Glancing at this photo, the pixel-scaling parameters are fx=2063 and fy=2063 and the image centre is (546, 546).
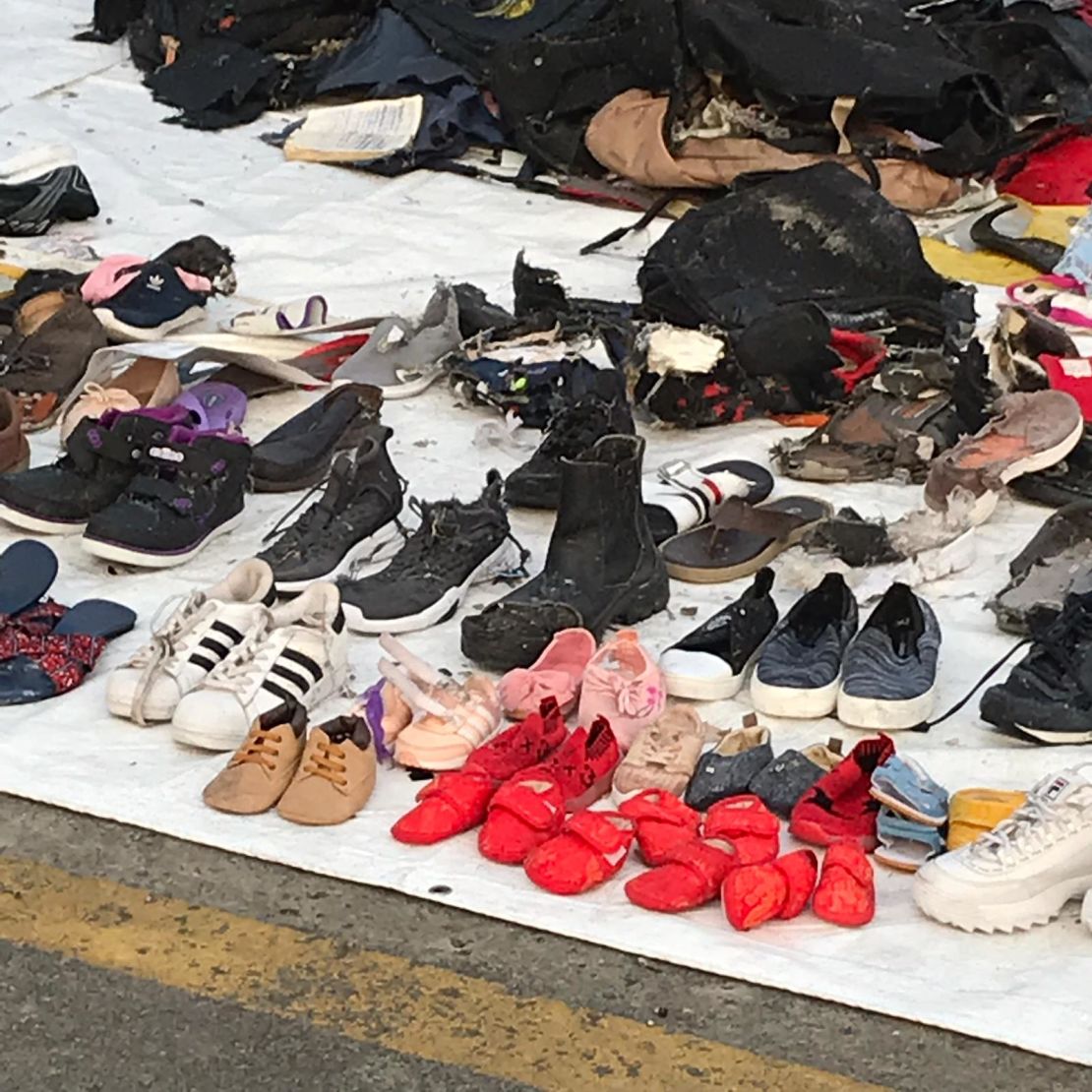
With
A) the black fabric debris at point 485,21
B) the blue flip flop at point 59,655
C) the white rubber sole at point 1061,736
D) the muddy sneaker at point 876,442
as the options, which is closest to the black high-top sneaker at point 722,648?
the white rubber sole at point 1061,736

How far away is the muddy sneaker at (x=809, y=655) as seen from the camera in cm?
292

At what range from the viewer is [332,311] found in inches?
182

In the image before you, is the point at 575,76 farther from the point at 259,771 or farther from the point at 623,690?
the point at 259,771

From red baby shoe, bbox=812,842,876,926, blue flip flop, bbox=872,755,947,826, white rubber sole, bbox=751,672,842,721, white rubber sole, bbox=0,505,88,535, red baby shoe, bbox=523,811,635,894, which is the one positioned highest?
blue flip flop, bbox=872,755,947,826

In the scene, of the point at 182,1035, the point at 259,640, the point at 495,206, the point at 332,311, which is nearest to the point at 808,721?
the point at 259,640

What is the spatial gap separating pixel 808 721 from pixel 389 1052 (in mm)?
918

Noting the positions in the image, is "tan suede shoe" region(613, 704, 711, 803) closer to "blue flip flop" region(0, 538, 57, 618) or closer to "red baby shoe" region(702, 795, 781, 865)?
"red baby shoe" region(702, 795, 781, 865)

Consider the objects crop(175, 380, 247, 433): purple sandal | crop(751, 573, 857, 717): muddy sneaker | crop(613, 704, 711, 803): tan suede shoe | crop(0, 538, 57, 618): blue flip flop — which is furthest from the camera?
crop(175, 380, 247, 433): purple sandal

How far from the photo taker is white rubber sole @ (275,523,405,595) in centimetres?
327

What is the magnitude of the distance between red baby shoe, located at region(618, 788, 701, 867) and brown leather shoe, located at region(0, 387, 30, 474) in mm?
1573

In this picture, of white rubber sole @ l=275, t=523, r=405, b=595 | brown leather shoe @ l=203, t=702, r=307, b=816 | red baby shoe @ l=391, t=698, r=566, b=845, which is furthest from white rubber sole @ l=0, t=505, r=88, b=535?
red baby shoe @ l=391, t=698, r=566, b=845

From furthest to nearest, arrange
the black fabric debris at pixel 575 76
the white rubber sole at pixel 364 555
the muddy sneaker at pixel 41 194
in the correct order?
the black fabric debris at pixel 575 76, the muddy sneaker at pixel 41 194, the white rubber sole at pixel 364 555

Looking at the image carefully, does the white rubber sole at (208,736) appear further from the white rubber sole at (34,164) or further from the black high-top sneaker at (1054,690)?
the white rubber sole at (34,164)

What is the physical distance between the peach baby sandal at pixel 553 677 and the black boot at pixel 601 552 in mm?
122
